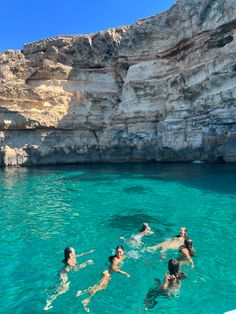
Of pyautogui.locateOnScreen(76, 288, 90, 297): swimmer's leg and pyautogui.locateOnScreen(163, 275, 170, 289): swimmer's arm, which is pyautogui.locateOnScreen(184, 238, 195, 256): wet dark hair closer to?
pyautogui.locateOnScreen(163, 275, 170, 289): swimmer's arm

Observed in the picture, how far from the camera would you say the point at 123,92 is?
34.3m

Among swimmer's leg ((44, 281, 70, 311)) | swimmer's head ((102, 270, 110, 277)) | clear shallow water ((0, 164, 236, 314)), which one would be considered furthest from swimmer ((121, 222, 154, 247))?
swimmer's leg ((44, 281, 70, 311))

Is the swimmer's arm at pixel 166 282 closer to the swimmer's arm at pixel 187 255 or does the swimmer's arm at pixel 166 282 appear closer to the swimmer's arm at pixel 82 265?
the swimmer's arm at pixel 187 255

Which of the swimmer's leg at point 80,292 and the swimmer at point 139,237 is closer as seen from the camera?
the swimmer's leg at point 80,292

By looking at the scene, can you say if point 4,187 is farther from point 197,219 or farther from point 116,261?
point 116,261

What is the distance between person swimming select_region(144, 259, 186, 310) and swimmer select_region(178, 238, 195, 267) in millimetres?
1222

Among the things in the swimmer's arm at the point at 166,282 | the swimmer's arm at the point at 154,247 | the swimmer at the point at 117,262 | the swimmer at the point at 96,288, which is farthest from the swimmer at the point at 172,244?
the swimmer's arm at the point at 166,282

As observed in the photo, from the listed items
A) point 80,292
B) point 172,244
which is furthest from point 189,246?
point 80,292

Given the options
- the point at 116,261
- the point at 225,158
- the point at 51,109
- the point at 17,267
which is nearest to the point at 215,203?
the point at 116,261

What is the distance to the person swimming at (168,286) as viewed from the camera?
7792 mm

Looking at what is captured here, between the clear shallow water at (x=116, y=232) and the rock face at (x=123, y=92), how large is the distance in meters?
6.44

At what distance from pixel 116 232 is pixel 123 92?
2362cm

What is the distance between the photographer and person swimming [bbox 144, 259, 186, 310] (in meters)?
7.79

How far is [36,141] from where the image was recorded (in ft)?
110
